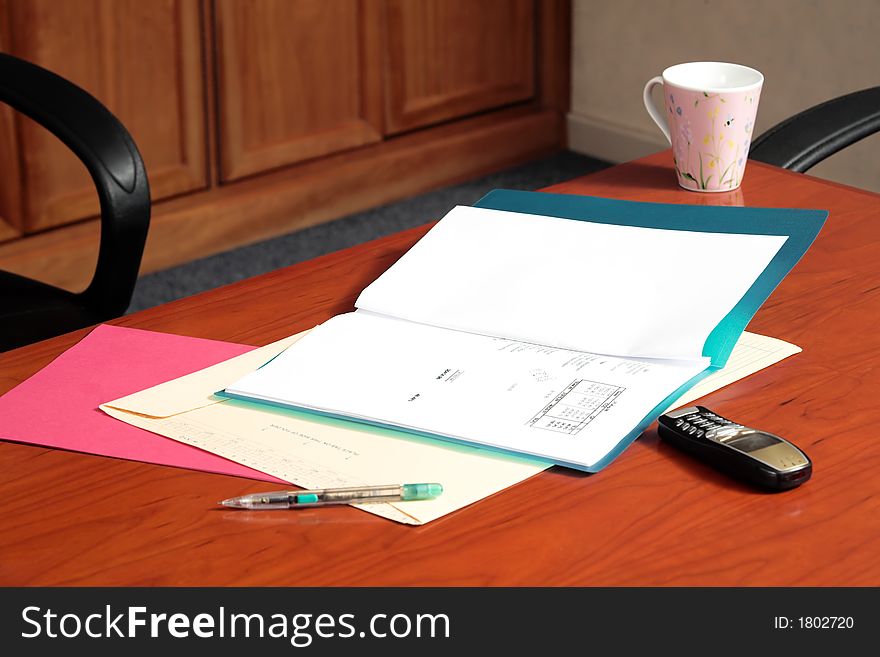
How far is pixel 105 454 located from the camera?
688mm

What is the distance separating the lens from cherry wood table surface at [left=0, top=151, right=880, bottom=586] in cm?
57

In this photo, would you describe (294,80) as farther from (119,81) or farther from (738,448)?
(738,448)

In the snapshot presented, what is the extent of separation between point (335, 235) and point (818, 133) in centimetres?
142

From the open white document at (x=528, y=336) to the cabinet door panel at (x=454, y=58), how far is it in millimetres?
1647

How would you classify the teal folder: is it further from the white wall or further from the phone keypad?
the white wall

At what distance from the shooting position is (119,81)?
2.14 meters

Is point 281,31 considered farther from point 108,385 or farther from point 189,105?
point 108,385

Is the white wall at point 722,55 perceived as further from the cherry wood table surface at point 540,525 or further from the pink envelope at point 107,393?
the pink envelope at point 107,393

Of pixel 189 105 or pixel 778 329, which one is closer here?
pixel 778 329

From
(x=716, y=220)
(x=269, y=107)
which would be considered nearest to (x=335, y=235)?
(x=269, y=107)

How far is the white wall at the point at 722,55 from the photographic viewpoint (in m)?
2.31
